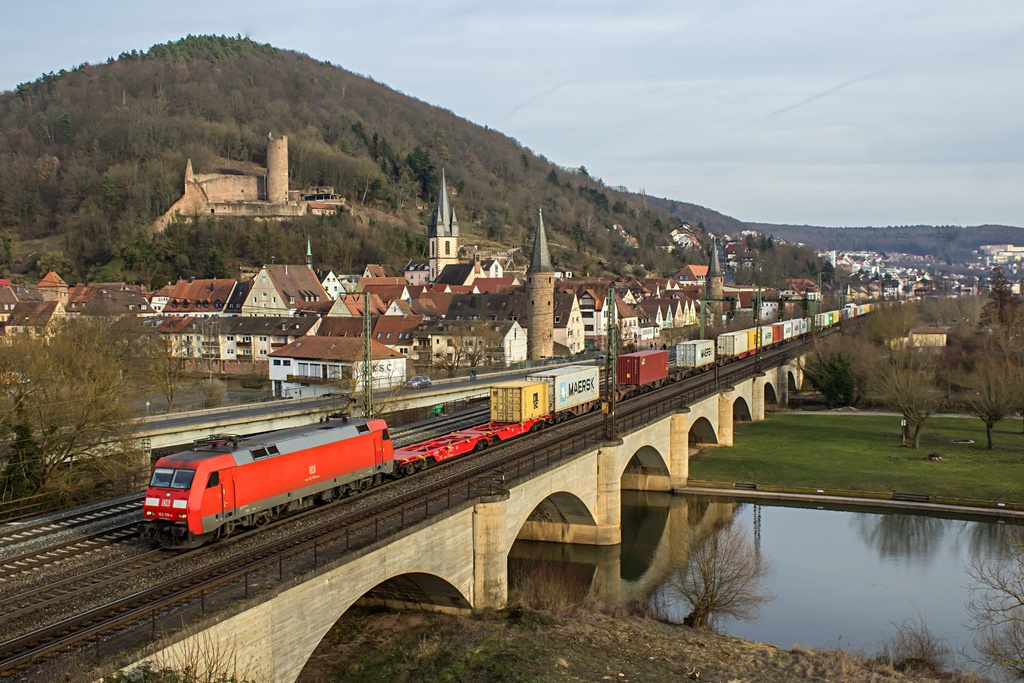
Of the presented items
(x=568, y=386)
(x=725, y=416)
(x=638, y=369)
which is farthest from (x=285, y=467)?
(x=725, y=416)

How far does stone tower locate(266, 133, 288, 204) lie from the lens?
6412 inches

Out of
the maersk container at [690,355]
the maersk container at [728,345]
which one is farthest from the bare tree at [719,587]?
the maersk container at [728,345]

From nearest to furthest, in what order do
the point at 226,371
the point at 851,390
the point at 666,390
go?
the point at 666,390 → the point at 851,390 → the point at 226,371

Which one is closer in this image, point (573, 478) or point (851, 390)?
point (573, 478)

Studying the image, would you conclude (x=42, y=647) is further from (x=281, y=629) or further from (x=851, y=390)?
(x=851, y=390)

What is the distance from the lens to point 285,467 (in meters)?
22.0

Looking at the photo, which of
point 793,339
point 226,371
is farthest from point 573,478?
point 793,339

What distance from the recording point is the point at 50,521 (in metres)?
22.6

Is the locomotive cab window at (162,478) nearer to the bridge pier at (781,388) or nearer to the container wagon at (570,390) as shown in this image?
the container wagon at (570,390)

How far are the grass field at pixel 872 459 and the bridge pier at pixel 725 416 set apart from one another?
972 mm

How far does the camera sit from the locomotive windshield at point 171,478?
62.8 feet

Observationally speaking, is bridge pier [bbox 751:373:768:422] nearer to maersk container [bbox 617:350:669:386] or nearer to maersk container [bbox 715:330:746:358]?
maersk container [bbox 715:330:746:358]

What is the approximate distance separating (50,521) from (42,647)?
9.94 meters

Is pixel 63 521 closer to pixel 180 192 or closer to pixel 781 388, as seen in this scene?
pixel 781 388
